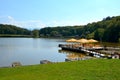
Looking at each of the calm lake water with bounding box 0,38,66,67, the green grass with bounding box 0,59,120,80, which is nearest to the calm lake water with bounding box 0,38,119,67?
the calm lake water with bounding box 0,38,66,67

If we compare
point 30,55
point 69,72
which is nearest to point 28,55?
point 30,55

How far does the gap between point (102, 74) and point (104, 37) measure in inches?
4201

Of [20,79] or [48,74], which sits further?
[48,74]

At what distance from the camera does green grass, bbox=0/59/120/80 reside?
14.1 m

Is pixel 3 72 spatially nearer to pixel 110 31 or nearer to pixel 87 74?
pixel 87 74

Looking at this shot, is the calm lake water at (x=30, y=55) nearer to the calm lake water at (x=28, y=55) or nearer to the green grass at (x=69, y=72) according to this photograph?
the calm lake water at (x=28, y=55)

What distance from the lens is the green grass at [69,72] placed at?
1412 centimetres

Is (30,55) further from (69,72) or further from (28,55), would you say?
(69,72)

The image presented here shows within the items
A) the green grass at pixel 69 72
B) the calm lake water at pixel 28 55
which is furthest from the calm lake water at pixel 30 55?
the green grass at pixel 69 72

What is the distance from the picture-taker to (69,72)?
1535 cm

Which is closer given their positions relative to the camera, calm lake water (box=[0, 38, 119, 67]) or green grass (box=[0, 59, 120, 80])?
green grass (box=[0, 59, 120, 80])

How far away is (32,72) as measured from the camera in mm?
16031

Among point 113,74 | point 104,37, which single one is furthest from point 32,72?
point 104,37

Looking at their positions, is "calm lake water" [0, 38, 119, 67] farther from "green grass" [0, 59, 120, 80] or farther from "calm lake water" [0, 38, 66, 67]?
"green grass" [0, 59, 120, 80]
